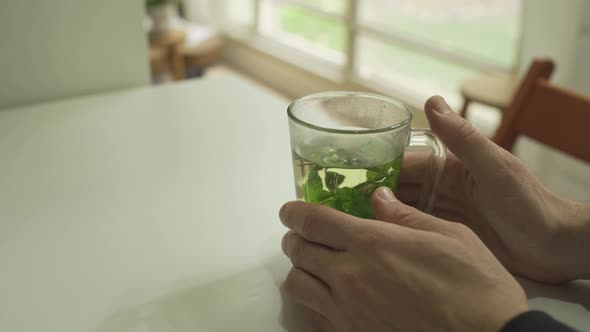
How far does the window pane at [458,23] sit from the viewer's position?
192cm

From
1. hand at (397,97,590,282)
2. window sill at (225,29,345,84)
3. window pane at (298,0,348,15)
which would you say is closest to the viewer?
hand at (397,97,590,282)

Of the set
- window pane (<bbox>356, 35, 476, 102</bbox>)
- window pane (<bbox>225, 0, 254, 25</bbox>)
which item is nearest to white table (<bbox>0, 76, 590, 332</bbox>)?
window pane (<bbox>356, 35, 476, 102</bbox>)

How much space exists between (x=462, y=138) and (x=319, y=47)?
2501 mm

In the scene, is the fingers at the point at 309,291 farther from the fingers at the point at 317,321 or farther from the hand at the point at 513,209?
the hand at the point at 513,209

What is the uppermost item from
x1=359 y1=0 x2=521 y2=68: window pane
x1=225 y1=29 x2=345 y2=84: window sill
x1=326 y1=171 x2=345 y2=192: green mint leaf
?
x1=326 y1=171 x2=345 y2=192: green mint leaf

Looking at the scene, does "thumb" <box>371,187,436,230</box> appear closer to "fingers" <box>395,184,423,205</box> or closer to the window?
"fingers" <box>395,184,423,205</box>

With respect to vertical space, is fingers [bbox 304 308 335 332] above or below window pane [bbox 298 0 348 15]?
above

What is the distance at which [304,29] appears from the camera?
2900 millimetres

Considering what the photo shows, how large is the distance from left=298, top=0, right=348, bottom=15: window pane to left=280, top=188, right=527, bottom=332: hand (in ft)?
7.28

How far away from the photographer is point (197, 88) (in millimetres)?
940

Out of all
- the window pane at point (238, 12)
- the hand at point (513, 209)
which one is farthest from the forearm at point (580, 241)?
the window pane at point (238, 12)

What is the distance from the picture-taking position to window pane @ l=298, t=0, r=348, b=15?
2507 millimetres

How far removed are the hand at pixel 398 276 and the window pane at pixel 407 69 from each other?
6.02ft

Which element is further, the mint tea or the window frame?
the window frame
